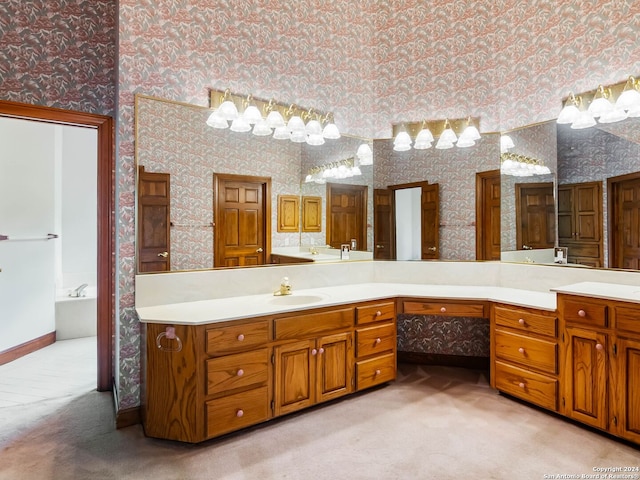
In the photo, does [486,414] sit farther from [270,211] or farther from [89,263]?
[89,263]

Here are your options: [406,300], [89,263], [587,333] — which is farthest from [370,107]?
[89,263]

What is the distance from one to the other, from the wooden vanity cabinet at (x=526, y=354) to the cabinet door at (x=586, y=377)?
9 cm

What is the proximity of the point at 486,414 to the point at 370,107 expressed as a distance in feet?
8.93

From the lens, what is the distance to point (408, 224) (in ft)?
11.3

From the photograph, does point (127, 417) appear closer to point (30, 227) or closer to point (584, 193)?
point (30, 227)

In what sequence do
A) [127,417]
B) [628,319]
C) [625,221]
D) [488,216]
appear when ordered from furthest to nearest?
[488,216]
[625,221]
[127,417]
[628,319]

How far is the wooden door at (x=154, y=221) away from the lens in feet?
8.02

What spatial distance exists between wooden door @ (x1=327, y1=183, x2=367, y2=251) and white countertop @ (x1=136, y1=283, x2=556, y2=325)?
43 centimetres

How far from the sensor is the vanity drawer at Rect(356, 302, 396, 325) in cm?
276

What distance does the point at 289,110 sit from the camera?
10.2ft

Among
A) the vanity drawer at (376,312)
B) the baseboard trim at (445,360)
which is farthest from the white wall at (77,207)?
the baseboard trim at (445,360)

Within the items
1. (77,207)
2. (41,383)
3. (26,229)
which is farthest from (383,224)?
(77,207)

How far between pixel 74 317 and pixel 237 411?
10.7 feet

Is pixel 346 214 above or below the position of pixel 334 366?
above
